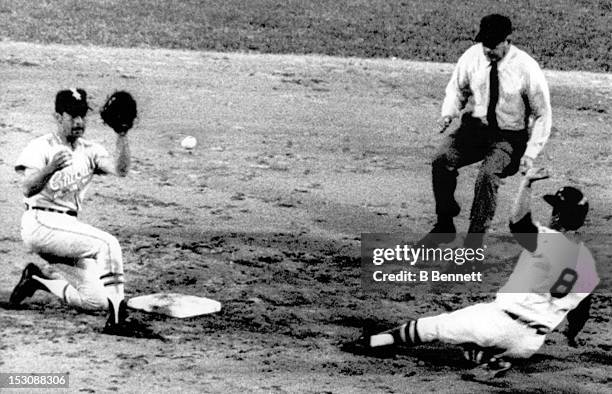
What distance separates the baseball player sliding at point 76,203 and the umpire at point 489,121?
2782mm

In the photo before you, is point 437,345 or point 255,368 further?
point 437,345

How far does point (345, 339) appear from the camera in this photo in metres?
8.48

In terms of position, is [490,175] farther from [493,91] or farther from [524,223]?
[524,223]

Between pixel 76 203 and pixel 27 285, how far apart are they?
0.62m

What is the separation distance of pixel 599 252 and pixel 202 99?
569 cm

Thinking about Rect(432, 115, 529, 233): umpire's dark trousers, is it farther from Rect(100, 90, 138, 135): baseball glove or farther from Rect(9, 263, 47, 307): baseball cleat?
Rect(9, 263, 47, 307): baseball cleat

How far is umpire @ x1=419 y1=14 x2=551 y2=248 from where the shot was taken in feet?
32.1

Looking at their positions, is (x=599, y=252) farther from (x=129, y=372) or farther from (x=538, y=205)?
(x=129, y=372)

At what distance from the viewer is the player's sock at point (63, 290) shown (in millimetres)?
8352

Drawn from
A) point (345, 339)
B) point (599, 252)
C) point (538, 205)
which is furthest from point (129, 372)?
point (538, 205)

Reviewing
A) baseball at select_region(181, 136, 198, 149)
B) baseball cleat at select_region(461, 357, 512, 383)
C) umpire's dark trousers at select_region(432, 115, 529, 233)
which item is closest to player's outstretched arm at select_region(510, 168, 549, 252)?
baseball cleat at select_region(461, 357, 512, 383)

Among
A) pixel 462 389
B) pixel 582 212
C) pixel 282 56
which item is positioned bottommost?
pixel 462 389

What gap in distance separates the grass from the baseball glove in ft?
31.2

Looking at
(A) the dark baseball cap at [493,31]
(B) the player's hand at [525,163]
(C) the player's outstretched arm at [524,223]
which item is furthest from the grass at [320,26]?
(C) the player's outstretched arm at [524,223]
